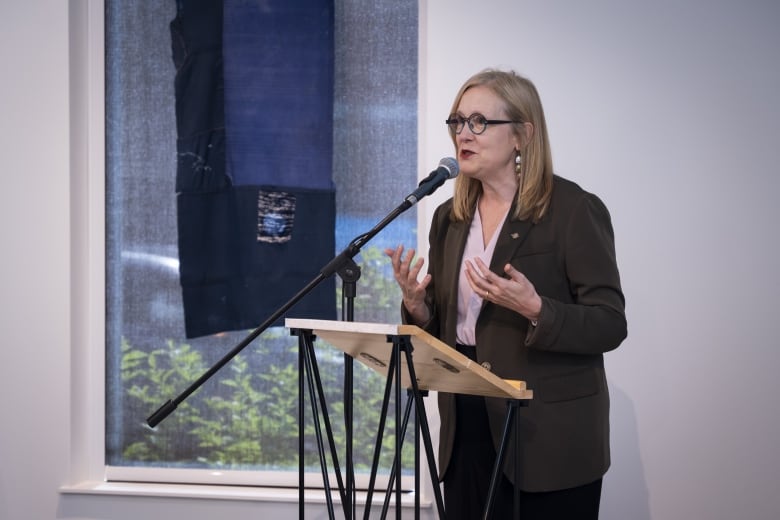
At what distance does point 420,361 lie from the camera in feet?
5.88

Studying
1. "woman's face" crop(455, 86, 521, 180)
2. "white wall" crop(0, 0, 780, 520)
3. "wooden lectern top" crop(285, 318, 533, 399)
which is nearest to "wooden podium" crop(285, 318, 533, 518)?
"wooden lectern top" crop(285, 318, 533, 399)

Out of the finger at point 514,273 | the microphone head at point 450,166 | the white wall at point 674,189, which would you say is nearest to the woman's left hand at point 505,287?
the finger at point 514,273

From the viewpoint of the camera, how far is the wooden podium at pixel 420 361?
1651mm

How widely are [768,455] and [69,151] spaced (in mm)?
2982

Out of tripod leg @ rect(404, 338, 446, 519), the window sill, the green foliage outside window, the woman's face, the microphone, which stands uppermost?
the woman's face

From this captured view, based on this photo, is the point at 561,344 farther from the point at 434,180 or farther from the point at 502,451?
the point at 434,180

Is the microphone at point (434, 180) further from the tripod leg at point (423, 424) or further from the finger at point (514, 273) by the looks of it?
the tripod leg at point (423, 424)

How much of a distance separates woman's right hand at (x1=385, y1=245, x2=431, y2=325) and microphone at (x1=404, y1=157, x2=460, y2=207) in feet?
0.42

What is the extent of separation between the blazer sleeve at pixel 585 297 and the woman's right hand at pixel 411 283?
319mm

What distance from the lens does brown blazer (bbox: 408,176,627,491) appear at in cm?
204

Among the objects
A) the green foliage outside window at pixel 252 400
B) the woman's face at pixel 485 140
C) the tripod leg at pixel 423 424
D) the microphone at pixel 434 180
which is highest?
the woman's face at pixel 485 140

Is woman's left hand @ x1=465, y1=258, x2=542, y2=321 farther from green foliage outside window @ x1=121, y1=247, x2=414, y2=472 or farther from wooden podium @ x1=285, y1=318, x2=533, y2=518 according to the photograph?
green foliage outside window @ x1=121, y1=247, x2=414, y2=472

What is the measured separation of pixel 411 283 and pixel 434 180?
277 millimetres

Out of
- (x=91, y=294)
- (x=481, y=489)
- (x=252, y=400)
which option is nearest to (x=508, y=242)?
(x=481, y=489)
